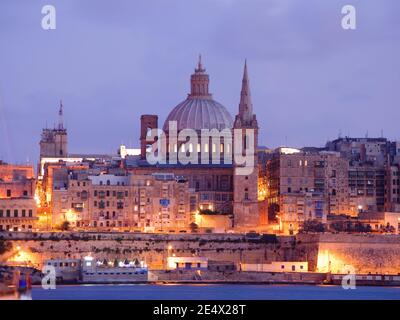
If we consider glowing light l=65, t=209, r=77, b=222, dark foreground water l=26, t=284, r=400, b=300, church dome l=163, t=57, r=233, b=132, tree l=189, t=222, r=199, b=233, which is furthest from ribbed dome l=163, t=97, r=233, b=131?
dark foreground water l=26, t=284, r=400, b=300

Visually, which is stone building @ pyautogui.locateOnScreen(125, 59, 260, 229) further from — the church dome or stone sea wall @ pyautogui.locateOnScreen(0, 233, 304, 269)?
stone sea wall @ pyautogui.locateOnScreen(0, 233, 304, 269)


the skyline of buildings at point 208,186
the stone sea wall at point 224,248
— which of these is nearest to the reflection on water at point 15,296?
the stone sea wall at point 224,248

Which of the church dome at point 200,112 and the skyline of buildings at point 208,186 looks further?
the church dome at point 200,112

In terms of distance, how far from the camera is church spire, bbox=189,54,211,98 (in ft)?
266

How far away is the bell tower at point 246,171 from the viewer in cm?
7044

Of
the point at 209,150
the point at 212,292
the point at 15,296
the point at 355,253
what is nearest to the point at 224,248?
the point at 355,253

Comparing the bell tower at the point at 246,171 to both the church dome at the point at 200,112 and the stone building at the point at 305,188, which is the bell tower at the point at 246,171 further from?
the church dome at the point at 200,112

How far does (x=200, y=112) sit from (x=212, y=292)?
29.0m

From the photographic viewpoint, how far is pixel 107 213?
68.3 metres

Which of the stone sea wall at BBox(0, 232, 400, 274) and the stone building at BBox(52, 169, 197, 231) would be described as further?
the stone building at BBox(52, 169, 197, 231)
